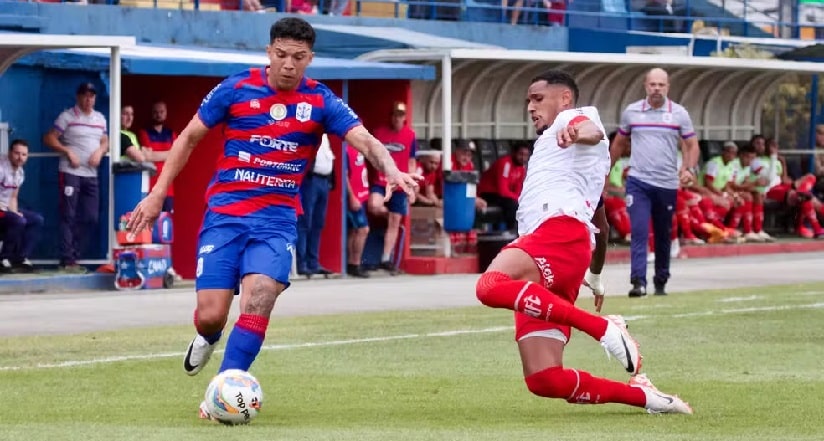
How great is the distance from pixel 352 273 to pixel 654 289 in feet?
15.8

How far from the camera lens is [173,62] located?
68.2 ft

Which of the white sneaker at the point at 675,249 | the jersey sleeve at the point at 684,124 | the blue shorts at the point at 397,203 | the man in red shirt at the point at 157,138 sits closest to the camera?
the jersey sleeve at the point at 684,124

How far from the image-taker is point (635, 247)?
728 inches

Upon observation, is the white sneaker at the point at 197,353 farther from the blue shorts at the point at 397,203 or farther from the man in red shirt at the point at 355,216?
the blue shorts at the point at 397,203

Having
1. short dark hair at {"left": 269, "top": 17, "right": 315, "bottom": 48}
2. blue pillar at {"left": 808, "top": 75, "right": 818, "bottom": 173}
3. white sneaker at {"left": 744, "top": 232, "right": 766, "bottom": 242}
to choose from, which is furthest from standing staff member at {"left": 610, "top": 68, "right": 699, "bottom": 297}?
blue pillar at {"left": 808, "top": 75, "right": 818, "bottom": 173}

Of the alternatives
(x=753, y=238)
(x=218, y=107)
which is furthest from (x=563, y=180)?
(x=753, y=238)

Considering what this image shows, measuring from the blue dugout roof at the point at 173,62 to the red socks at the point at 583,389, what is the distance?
1182 centimetres

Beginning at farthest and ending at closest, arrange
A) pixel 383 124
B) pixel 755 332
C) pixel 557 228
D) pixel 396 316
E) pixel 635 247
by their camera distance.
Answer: pixel 383 124 < pixel 635 247 < pixel 396 316 < pixel 755 332 < pixel 557 228

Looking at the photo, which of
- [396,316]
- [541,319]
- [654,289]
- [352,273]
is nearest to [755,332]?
[396,316]

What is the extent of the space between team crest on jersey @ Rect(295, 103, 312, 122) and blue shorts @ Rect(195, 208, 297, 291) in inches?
22.1

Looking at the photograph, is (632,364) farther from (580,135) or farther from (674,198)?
(674,198)

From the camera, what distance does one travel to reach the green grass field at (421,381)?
9.08 m

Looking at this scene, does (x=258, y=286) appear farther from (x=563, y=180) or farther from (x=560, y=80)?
(x=560, y=80)

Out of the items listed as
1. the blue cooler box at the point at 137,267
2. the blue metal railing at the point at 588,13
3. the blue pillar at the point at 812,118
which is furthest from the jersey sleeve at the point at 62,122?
the blue pillar at the point at 812,118
